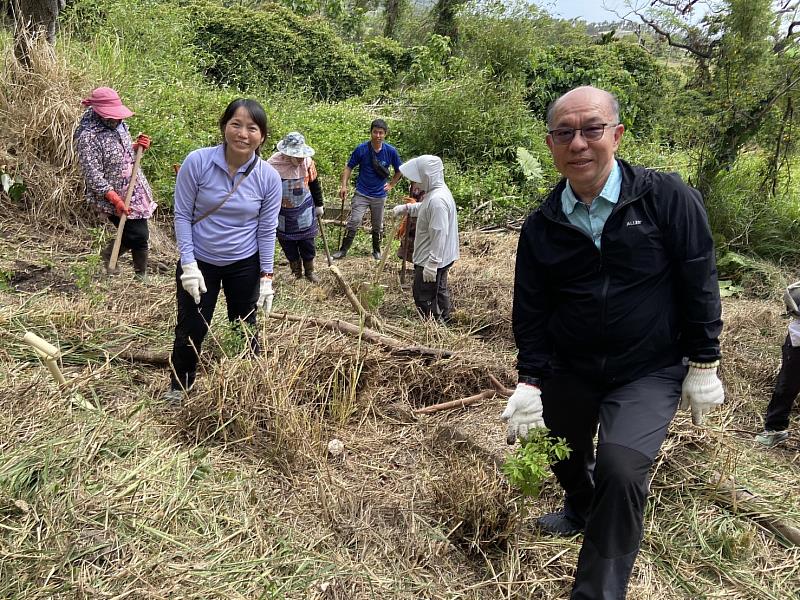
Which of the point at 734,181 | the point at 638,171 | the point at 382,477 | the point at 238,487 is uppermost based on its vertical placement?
the point at 638,171

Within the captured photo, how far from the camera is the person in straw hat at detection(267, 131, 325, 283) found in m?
5.48

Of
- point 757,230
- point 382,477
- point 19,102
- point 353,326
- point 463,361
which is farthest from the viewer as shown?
point 757,230

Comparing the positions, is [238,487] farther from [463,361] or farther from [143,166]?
[143,166]

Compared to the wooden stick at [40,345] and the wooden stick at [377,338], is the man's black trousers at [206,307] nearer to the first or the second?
the wooden stick at [377,338]

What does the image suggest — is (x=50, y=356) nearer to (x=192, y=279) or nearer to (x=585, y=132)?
(x=192, y=279)

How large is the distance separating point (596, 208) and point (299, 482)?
181 cm

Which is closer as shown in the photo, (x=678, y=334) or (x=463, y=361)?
(x=678, y=334)

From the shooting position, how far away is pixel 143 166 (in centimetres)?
685

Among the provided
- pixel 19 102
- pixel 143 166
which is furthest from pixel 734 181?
pixel 19 102

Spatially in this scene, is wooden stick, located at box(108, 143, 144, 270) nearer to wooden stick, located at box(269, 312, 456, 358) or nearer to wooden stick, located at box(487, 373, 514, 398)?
wooden stick, located at box(269, 312, 456, 358)

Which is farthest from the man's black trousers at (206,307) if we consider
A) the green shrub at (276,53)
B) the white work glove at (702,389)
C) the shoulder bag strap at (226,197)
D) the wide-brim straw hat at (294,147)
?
the green shrub at (276,53)

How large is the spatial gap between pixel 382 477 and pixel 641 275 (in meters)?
1.69

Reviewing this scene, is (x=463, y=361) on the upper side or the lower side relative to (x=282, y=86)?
lower

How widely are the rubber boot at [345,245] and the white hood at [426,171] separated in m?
2.47
